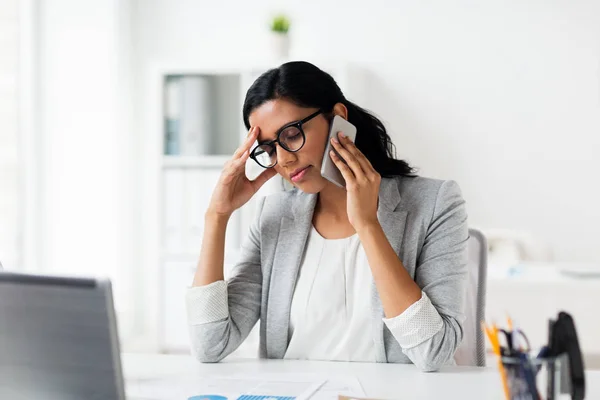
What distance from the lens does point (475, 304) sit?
5.70ft

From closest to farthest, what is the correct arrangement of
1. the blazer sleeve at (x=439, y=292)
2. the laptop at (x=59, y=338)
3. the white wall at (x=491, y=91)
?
the laptop at (x=59, y=338)
the blazer sleeve at (x=439, y=292)
the white wall at (x=491, y=91)

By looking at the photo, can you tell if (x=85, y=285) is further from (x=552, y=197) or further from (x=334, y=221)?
(x=552, y=197)

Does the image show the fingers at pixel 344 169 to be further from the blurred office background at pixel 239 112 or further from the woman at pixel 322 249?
the blurred office background at pixel 239 112

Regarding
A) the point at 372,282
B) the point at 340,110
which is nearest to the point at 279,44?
the point at 340,110

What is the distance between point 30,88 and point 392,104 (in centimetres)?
181

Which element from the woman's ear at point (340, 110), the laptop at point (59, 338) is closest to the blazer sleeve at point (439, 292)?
the woman's ear at point (340, 110)

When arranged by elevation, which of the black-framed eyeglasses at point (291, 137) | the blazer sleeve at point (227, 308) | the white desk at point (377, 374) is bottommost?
the white desk at point (377, 374)

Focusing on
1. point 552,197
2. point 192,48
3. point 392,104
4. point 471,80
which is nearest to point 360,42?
point 392,104

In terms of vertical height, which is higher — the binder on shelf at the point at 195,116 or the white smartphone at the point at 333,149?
the binder on shelf at the point at 195,116

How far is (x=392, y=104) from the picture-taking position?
12.7ft

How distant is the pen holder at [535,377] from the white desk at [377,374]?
28 cm

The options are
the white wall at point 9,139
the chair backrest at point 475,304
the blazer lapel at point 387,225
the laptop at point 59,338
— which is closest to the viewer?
the laptop at point 59,338

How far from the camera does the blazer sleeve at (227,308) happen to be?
158 centimetres

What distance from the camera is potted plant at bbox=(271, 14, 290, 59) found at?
3.69m
